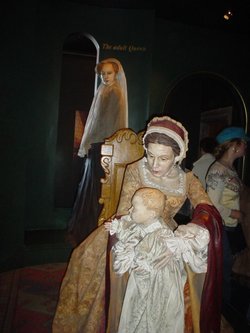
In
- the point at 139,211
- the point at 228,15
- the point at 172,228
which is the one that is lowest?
the point at 172,228

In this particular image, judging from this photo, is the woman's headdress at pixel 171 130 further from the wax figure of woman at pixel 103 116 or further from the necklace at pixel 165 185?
the wax figure of woman at pixel 103 116

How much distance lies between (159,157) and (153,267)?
65 cm

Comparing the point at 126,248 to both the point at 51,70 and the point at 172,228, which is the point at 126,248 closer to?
the point at 172,228

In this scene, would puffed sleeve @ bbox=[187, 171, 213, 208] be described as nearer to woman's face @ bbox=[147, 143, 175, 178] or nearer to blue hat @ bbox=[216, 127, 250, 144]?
woman's face @ bbox=[147, 143, 175, 178]

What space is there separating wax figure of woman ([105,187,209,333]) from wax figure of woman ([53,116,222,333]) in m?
0.16

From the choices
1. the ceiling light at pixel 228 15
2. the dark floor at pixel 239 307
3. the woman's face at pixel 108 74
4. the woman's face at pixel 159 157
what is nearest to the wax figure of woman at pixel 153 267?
the woman's face at pixel 159 157

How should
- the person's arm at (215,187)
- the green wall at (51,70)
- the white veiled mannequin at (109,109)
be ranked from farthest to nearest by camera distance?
the white veiled mannequin at (109,109) < the green wall at (51,70) < the person's arm at (215,187)

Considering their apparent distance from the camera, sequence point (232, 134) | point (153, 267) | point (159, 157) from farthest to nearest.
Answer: point (232, 134), point (159, 157), point (153, 267)

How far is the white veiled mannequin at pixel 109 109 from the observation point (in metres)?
4.68

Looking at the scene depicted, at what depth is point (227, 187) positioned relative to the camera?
114 inches

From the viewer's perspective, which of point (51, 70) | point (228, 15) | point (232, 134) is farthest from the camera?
point (51, 70)

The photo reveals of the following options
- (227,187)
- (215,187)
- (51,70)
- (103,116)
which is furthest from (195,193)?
(51,70)

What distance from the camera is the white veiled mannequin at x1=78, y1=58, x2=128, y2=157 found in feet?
15.4

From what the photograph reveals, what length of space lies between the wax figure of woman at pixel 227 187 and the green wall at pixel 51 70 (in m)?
1.99
